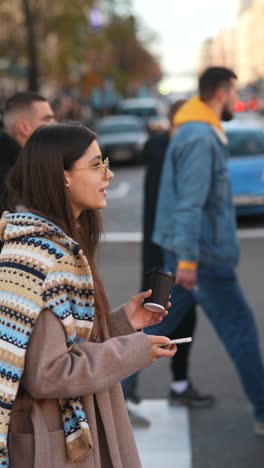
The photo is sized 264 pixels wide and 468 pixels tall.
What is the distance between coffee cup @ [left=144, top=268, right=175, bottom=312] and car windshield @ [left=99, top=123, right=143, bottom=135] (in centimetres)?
2680

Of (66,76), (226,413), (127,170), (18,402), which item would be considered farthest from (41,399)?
(66,76)

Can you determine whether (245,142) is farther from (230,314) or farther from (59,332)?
(59,332)

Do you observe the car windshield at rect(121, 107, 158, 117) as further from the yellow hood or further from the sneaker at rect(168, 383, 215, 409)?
the yellow hood

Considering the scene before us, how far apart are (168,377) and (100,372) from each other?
13.3 feet

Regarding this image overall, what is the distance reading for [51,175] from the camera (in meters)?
2.49

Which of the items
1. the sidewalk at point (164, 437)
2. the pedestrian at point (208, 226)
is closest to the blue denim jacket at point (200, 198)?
the pedestrian at point (208, 226)

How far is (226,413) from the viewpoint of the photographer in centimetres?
559

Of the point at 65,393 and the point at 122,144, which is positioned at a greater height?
the point at 65,393

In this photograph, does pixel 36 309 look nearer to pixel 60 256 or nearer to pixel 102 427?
pixel 60 256

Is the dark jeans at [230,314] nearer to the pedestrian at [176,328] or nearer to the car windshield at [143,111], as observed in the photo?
the pedestrian at [176,328]

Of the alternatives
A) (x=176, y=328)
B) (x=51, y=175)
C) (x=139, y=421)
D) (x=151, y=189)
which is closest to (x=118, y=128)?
(x=151, y=189)

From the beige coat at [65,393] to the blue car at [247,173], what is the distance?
11.6m

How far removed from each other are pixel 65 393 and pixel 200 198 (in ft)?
8.28

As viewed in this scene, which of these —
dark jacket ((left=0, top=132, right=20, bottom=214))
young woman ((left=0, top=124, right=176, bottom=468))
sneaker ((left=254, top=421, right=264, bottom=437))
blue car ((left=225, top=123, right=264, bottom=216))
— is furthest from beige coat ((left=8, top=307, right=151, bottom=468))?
blue car ((left=225, top=123, right=264, bottom=216))
